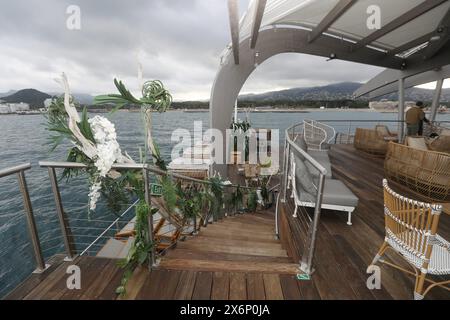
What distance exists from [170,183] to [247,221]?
111 inches

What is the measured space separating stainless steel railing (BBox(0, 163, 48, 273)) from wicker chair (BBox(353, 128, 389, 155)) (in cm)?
743

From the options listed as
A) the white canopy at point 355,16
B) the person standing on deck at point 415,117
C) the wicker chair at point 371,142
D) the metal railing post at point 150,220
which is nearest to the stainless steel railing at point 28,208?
the metal railing post at point 150,220

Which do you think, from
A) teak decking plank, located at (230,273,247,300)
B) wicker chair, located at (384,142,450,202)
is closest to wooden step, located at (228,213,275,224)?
wicker chair, located at (384,142,450,202)

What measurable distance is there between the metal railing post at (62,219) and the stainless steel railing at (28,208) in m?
0.15

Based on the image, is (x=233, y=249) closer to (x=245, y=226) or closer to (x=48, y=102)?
(x=245, y=226)

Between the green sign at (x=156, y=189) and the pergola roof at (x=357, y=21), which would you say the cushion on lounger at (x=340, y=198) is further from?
the pergola roof at (x=357, y=21)

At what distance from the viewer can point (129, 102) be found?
1.70 metres

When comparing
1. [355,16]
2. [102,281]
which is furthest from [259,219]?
[355,16]

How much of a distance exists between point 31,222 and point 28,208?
0.12 m

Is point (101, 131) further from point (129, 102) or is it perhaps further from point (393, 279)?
point (393, 279)

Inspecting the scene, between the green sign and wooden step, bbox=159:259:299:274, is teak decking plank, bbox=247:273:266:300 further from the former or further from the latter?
the green sign

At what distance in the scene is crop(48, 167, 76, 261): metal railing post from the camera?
160 cm

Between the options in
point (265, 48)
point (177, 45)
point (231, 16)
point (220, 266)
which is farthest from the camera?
point (177, 45)
